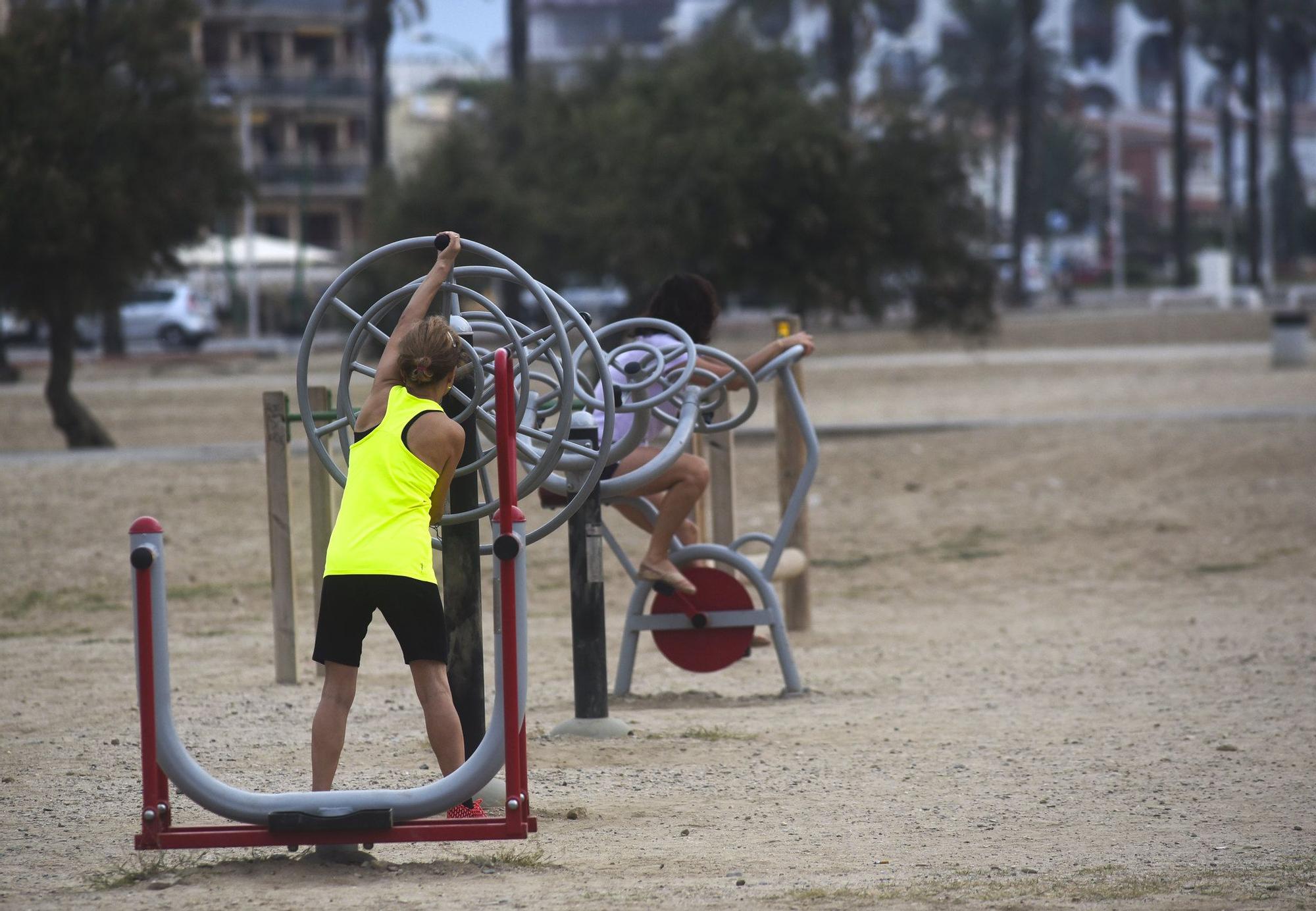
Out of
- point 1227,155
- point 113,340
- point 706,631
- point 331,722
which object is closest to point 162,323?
point 113,340

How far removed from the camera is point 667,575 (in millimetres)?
7203

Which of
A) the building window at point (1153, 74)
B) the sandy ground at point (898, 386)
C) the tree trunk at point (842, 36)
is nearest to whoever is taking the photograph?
the sandy ground at point (898, 386)

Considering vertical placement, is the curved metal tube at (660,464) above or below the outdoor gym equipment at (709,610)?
above

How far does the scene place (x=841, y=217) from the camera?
20438 millimetres

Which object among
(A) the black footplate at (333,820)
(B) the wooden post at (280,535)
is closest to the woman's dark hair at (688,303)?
(B) the wooden post at (280,535)

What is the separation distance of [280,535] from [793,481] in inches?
117

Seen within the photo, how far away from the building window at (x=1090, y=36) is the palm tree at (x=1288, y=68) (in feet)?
85.1

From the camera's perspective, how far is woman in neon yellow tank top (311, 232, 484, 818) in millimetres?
4625

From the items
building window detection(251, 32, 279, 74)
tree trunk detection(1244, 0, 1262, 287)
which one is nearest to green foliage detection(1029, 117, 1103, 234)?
tree trunk detection(1244, 0, 1262, 287)

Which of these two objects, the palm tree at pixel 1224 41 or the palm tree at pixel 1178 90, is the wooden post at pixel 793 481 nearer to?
the palm tree at pixel 1178 90

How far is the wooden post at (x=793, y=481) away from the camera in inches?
368

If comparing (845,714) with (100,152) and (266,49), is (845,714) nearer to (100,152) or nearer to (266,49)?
(100,152)

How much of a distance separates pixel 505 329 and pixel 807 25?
11938 centimetres

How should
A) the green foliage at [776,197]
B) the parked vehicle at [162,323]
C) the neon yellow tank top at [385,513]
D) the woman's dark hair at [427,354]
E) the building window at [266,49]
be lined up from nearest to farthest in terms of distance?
the neon yellow tank top at [385,513] < the woman's dark hair at [427,354] < the green foliage at [776,197] < the parked vehicle at [162,323] < the building window at [266,49]
